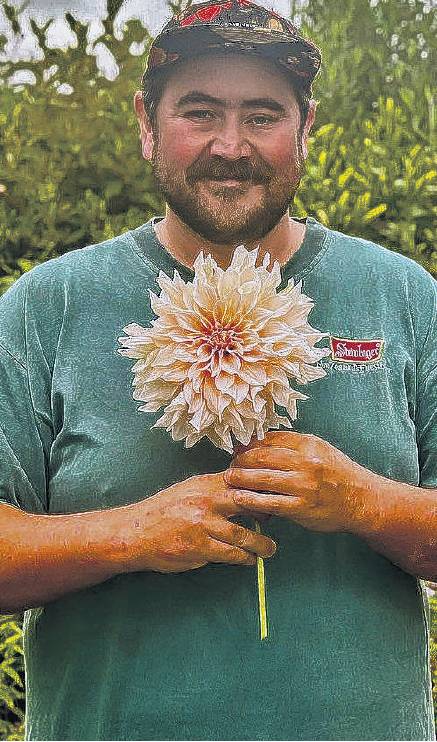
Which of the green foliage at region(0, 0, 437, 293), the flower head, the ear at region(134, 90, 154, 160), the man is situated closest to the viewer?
the flower head

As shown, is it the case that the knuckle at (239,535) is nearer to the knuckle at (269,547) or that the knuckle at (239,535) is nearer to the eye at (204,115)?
the knuckle at (269,547)

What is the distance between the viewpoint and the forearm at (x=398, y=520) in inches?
39.5

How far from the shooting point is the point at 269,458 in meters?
0.96

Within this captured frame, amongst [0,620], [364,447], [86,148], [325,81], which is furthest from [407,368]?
Result: [0,620]

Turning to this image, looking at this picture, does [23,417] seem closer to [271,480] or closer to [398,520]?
[271,480]

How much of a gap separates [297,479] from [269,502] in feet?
0.11

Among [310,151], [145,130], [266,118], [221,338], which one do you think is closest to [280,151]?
[266,118]

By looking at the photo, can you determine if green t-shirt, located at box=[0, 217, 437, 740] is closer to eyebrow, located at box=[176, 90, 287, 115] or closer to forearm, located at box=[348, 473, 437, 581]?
forearm, located at box=[348, 473, 437, 581]

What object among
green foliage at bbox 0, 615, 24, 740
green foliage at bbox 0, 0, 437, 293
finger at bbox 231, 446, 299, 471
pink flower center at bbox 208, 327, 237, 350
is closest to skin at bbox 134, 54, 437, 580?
finger at bbox 231, 446, 299, 471

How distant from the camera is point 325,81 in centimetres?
158

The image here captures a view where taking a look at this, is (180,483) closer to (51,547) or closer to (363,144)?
(51,547)

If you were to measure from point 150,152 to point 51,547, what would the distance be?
0.45 m

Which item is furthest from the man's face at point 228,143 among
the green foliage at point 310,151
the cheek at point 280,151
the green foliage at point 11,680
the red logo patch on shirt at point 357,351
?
the green foliage at point 11,680

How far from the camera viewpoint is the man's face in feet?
3.56
